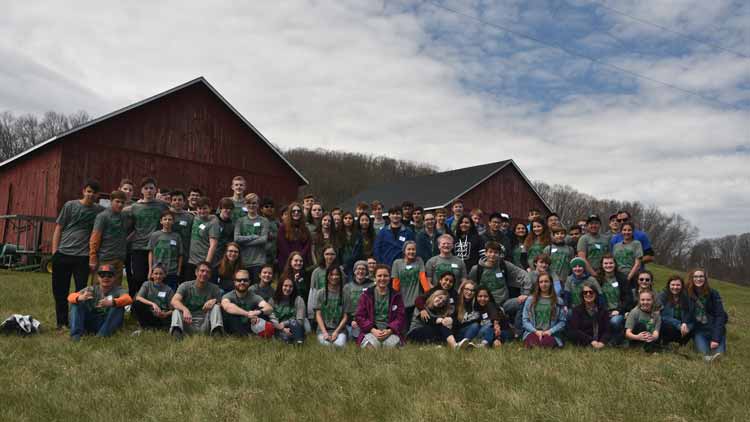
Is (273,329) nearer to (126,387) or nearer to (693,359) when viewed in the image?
(126,387)

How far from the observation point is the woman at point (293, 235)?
841 centimetres

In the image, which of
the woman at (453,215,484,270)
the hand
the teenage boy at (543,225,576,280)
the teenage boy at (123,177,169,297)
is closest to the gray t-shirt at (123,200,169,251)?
the teenage boy at (123,177,169,297)

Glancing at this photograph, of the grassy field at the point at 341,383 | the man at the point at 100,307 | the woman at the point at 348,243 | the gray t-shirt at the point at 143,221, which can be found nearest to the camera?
the grassy field at the point at 341,383

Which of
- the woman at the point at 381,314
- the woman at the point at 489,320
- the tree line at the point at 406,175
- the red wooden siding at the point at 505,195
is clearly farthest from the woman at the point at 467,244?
the tree line at the point at 406,175

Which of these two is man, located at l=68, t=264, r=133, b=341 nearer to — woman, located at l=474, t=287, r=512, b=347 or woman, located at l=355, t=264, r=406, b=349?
woman, located at l=355, t=264, r=406, b=349

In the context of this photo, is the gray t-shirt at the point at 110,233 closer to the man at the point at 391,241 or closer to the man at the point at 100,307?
the man at the point at 100,307

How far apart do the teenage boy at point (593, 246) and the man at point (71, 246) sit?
735 cm

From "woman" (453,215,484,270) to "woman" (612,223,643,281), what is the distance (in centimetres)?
219

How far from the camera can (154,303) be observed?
7371 millimetres

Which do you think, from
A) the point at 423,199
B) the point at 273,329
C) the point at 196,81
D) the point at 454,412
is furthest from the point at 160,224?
the point at 423,199

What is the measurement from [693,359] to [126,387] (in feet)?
22.1

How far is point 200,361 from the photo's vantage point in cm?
598

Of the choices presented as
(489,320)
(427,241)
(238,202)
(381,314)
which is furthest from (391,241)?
→ (238,202)

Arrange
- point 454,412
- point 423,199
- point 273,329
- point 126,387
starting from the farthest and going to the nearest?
point 423,199 → point 273,329 → point 126,387 → point 454,412
